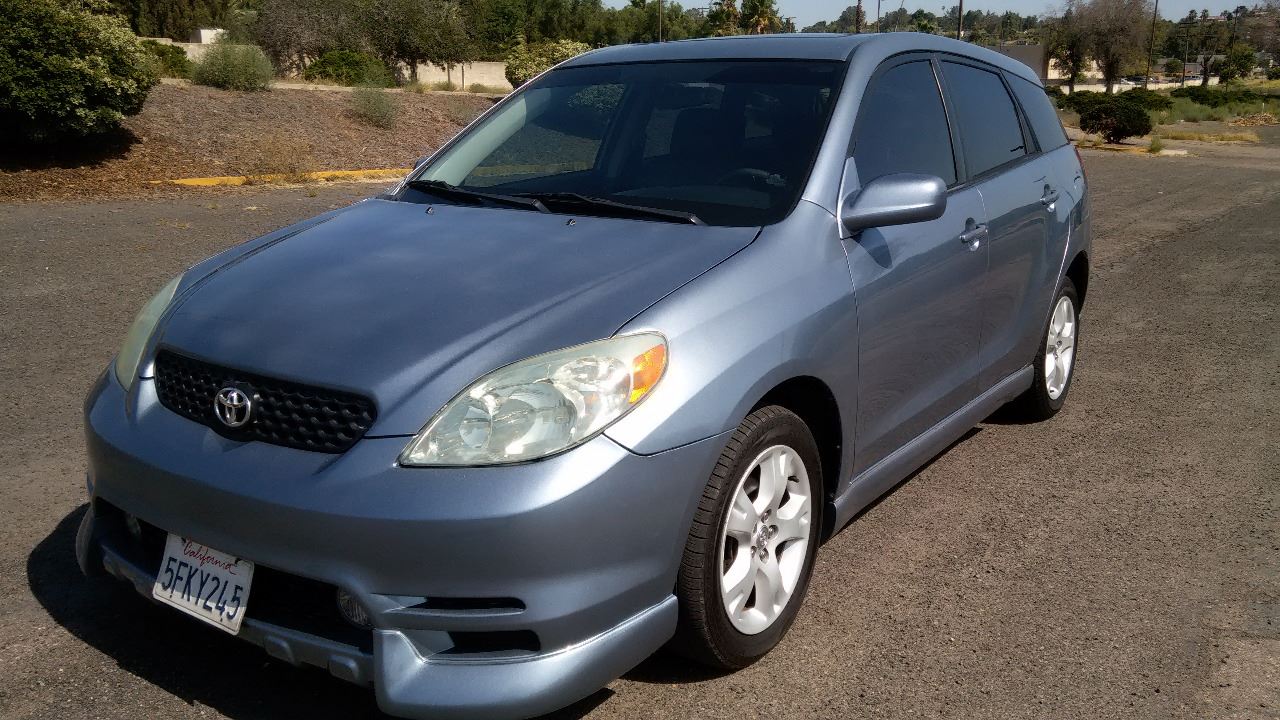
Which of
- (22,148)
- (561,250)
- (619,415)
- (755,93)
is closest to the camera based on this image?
(619,415)

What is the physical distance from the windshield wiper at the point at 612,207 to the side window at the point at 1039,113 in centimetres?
251

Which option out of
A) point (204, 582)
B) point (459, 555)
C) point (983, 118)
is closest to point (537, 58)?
point (983, 118)

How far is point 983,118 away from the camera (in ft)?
15.7

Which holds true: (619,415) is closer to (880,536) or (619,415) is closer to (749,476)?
(749,476)

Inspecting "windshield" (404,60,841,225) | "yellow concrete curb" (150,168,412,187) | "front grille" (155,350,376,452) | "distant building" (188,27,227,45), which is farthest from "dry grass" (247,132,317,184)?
"distant building" (188,27,227,45)

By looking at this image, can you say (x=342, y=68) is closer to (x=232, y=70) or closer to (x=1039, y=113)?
(x=232, y=70)

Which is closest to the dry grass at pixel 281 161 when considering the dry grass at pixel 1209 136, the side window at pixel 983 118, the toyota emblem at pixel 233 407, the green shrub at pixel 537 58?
the side window at pixel 983 118

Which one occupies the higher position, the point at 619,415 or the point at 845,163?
the point at 845,163

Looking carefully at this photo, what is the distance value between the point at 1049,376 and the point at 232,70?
17.6 m

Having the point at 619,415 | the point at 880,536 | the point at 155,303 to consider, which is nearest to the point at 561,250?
the point at 619,415

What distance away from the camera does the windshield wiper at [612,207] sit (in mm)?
3521

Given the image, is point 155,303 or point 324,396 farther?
point 155,303

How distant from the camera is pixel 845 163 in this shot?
3688mm

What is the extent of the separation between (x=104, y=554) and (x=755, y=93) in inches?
102
